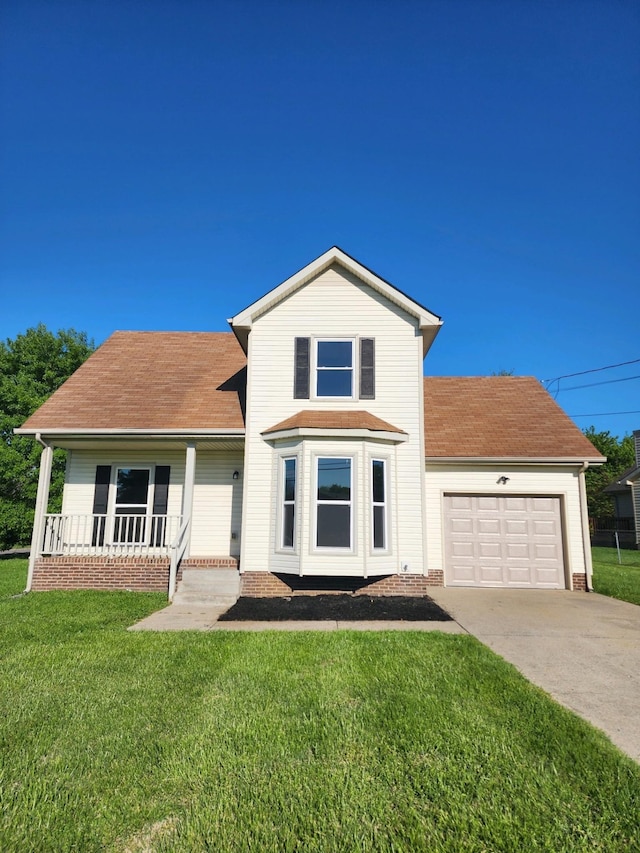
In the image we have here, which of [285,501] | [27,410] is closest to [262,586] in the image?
[285,501]

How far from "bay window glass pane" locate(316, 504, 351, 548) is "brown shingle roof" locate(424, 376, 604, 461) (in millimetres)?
3533

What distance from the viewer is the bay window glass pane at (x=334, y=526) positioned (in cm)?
941

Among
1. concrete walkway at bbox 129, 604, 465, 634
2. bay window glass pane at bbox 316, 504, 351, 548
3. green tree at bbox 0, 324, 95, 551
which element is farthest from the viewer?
green tree at bbox 0, 324, 95, 551

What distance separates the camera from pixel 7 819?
2670 mm

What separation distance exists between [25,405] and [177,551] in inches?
743

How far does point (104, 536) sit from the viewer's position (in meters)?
11.6

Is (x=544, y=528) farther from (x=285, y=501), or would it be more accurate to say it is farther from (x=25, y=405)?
(x=25, y=405)

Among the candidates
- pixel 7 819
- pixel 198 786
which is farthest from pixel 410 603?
pixel 7 819

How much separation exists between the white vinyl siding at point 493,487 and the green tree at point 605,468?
29491 millimetres

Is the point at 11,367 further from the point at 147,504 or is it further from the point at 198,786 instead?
the point at 198,786

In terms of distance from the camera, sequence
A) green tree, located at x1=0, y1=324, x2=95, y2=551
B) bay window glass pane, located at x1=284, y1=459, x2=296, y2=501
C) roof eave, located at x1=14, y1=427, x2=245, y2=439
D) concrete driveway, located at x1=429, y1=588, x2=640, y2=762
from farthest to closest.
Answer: green tree, located at x1=0, y1=324, x2=95, y2=551
roof eave, located at x1=14, y1=427, x2=245, y2=439
bay window glass pane, located at x1=284, y1=459, x2=296, y2=501
concrete driveway, located at x1=429, y1=588, x2=640, y2=762

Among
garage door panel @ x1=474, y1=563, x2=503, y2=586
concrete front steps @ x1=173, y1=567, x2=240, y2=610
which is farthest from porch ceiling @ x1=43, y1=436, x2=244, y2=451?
garage door panel @ x1=474, y1=563, x2=503, y2=586

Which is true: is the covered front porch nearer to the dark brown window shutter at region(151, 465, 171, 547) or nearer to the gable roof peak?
the dark brown window shutter at region(151, 465, 171, 547)

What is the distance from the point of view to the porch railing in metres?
10.7
